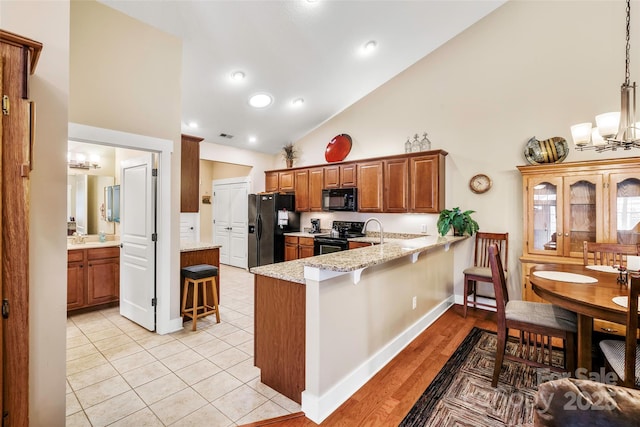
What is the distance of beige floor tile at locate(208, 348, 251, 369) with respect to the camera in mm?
2545

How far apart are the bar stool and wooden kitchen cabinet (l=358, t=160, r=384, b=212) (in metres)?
2.59

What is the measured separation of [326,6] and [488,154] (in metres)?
2.80

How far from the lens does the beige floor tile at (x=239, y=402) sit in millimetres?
1934

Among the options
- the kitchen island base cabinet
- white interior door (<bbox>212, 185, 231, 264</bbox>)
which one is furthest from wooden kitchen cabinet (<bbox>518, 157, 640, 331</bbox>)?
white interior door (<bbox>212, 185, 231, 264</bbox>)

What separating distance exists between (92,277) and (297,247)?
10.2ft

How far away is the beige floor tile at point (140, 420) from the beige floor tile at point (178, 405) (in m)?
0.03

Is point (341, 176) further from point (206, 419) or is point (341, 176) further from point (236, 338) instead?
point (206, 419)

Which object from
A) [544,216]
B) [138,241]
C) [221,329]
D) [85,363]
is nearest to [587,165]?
[544,216]

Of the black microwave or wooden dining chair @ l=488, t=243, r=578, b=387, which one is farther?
the black microwave

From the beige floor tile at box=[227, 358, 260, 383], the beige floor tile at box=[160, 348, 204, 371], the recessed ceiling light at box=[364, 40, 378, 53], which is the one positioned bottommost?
the beige floor tile at box=[227, 358, 260, 383]

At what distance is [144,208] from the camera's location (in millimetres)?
3271

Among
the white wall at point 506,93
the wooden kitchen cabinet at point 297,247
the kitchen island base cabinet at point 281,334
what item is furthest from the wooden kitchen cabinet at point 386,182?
the kitchen island base cabinet at point 281,334

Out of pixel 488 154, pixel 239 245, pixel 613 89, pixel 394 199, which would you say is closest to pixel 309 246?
pixel 394 199

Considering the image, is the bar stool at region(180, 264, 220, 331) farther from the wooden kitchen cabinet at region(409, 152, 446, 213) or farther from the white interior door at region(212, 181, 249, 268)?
the white interior door at region(212, 181, 249, 268)
